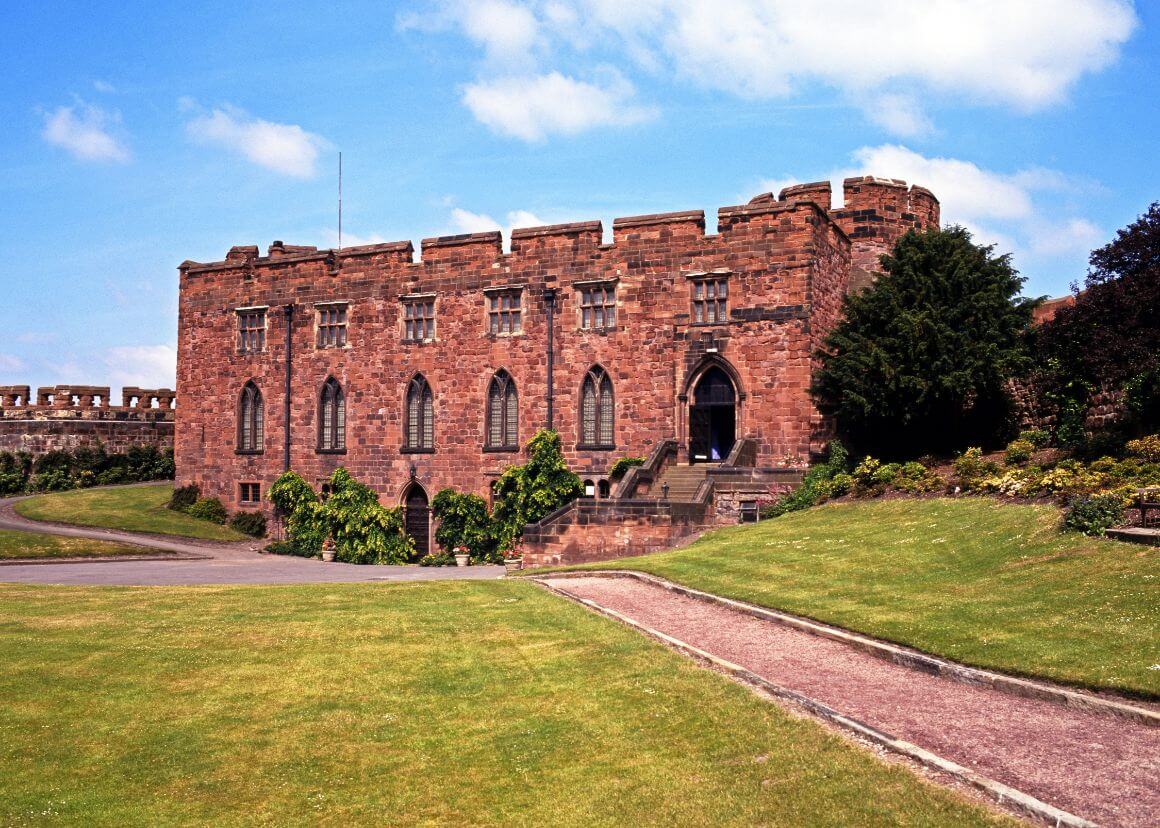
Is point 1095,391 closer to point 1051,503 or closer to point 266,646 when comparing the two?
point 1051,503

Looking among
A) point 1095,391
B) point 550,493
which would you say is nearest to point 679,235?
point 550,493

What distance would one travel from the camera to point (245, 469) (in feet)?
146

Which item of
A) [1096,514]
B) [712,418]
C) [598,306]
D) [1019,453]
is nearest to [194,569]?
[598,306]

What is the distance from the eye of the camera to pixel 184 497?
1773 inches

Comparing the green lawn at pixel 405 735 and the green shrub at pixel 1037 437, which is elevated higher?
the green shrub at pixel 1037 437

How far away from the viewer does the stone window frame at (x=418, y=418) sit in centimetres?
4109

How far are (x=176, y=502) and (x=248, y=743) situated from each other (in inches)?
1423

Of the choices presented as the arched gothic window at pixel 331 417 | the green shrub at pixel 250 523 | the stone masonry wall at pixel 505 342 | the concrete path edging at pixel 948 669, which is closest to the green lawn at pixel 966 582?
the concrete path edging at pixel 948 669

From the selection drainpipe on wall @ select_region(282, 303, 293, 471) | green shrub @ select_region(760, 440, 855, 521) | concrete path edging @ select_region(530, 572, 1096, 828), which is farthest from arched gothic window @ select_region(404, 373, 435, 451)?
concrete path edging @ select_region(530, 572, 1096, 828)

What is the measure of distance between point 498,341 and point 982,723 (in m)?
30.4

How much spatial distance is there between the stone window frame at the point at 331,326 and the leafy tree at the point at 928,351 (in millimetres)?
18849

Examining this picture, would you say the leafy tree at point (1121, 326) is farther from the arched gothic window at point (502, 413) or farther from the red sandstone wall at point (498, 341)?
the arched gothic window at point (502, 413)

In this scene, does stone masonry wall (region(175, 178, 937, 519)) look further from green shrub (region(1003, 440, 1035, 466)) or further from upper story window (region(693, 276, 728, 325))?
green shrub (region(1003, 440, 1035, 466))

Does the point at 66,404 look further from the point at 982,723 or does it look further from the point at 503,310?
the point at 982,723
